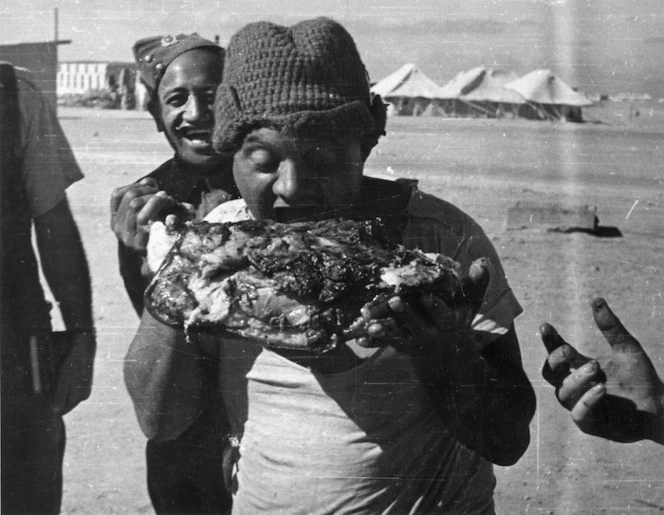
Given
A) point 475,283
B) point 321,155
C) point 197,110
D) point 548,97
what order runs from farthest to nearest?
point 548,97 < point 197,110 < point 321,155 < point 475,283

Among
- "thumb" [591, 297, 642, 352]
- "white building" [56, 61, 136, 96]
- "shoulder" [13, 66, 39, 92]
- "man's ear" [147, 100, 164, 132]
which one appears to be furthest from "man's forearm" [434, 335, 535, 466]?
"shoulder" [13, 66, 39, 92]

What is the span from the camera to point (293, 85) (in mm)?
935

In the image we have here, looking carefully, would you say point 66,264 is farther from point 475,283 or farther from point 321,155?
point 475,283

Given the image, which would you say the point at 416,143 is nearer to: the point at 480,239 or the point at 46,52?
the point at 480,239

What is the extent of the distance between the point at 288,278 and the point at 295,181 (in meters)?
0.14

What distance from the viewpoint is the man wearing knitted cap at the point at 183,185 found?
1.10m

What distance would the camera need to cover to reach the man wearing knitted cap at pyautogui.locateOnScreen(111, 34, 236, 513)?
110 centimetres

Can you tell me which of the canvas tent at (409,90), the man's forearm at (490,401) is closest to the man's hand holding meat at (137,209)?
the canvas tent at (409,90)

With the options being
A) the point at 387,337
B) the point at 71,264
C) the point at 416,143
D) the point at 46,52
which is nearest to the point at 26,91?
the point at 46,52

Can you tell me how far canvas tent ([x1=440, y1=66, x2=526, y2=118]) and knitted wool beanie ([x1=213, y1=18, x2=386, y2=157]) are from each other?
21 cm

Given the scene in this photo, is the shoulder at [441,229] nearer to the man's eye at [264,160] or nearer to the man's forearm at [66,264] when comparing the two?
the man's eye at [264,160]

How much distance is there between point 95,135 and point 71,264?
0.66 ft

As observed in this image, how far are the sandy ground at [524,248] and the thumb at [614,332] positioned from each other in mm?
101

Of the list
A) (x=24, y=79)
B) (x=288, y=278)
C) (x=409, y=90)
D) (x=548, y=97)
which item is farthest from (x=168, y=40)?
(x=548, y=97)
